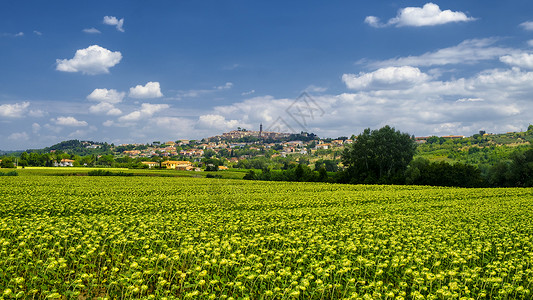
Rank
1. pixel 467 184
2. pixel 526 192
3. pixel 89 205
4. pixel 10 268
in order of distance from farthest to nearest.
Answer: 1. pixel 467 184
2. pixel 526 192
3. pixel 89 205
4. pixel 10 268

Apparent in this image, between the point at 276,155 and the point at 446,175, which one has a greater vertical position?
the point at 276,155

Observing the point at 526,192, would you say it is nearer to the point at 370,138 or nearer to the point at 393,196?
the point at 393,196

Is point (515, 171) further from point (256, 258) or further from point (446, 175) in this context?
point (256, 258)

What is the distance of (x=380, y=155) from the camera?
65.2 meters

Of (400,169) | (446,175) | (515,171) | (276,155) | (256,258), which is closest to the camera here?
(256,258)

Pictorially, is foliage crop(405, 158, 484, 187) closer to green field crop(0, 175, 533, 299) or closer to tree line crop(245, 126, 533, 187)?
tree line crop(245, 126, 533, 187)

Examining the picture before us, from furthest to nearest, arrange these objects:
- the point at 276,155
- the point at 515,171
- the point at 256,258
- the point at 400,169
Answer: the point at 276,155 < the point at 400,169 < the point at 515,171 < the point at 256,258

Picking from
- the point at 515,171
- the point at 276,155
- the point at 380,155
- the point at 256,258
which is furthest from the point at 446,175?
the point at 276,155

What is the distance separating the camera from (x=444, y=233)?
12.1 metres

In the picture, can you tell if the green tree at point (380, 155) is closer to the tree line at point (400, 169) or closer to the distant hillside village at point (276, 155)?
the tree line at point (400, 169)

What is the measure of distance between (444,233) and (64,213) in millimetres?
18362

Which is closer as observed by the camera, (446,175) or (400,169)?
(446,175)

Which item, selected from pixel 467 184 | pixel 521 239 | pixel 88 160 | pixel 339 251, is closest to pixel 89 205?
pixel 339 251

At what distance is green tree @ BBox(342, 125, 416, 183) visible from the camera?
64.6m
